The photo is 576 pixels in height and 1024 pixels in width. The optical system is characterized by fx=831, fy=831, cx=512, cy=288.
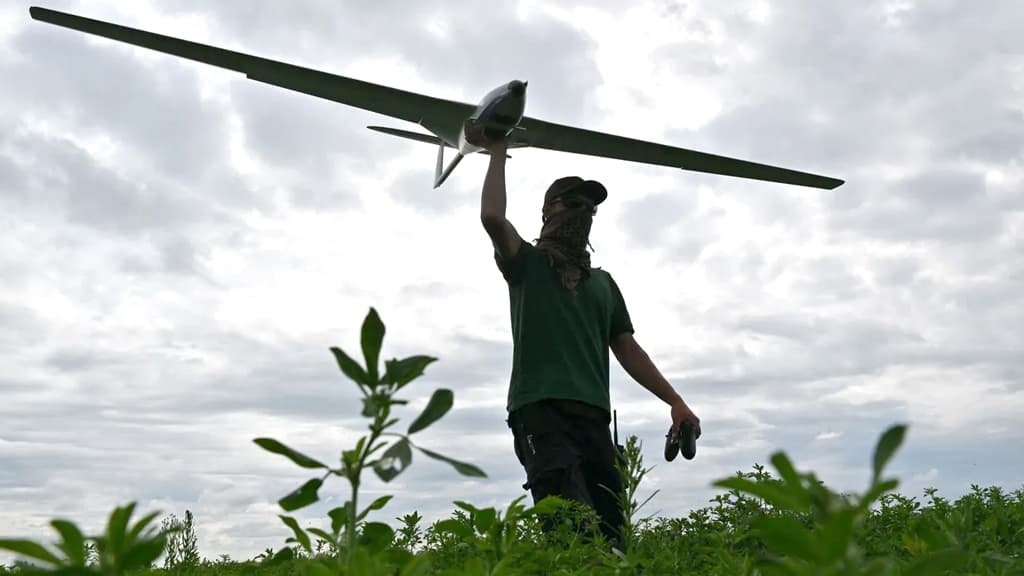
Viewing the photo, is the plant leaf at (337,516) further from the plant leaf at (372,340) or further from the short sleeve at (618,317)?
the short sleeve at (618,317)

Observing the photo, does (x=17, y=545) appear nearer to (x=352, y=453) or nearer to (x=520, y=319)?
(x=352, y=453)

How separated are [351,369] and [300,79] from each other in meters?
15.9

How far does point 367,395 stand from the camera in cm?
87

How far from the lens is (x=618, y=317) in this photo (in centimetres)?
702

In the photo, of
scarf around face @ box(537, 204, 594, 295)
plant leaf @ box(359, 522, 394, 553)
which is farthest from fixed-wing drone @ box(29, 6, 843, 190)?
plant leaf @ box(359, 522, 394, 553)

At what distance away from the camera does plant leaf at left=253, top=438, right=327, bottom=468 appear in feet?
2.89

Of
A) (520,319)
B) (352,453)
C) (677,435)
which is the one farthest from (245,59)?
(352,453)

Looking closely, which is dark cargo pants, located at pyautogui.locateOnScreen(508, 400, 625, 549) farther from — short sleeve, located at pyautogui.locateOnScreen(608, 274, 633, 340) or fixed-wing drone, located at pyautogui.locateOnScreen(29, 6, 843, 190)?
fixed-wing drone, located at pyautogui.locateOnScreen(29, 6, 843, 190)

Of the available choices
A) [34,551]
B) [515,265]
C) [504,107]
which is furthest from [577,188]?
[34,551]

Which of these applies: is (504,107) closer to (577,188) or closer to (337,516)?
(577,188)

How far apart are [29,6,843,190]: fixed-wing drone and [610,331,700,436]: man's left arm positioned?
251 cm

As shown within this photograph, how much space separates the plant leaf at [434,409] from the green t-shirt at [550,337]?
500cm

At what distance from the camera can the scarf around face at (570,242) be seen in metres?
6.46

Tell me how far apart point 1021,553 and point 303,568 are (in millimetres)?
2706
